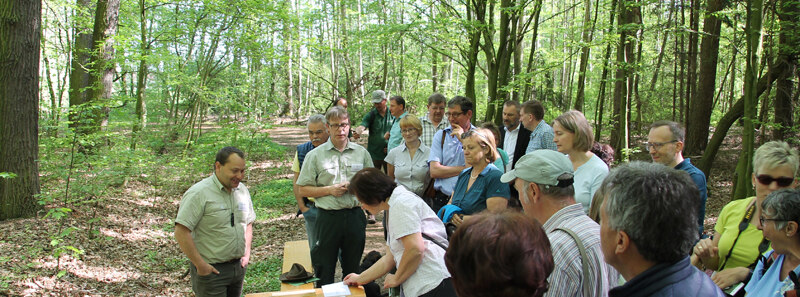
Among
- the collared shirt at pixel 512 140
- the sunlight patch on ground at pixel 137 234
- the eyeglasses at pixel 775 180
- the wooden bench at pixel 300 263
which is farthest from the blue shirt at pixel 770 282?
the sunlight patch on ground at pixel 137 234

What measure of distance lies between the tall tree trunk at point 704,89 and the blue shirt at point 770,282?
321 inches

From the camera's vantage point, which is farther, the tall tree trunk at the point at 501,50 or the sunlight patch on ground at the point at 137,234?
the tall tree trunk at the point at 501,50

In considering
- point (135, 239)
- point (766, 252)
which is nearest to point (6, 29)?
point (135, 239)

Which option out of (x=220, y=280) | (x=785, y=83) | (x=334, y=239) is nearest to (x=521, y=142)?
(x=334, y=239)

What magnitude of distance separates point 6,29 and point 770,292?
29.4 feet

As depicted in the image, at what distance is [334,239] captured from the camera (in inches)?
160

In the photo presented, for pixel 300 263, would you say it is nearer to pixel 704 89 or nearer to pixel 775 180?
pixel 775 180

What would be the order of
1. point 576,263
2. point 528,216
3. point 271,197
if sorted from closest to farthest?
point 528,216 < point 576,263 < point 271,197

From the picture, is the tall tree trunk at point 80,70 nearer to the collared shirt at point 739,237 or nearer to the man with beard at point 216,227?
the man with beard at point 216,227

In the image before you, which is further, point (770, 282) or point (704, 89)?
point (704, 89)

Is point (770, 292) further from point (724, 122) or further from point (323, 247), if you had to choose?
point (724, 122)

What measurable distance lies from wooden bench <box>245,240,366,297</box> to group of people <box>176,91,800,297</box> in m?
0.28

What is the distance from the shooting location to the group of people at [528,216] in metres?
1.41

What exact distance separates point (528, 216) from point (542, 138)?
3.58 meters
